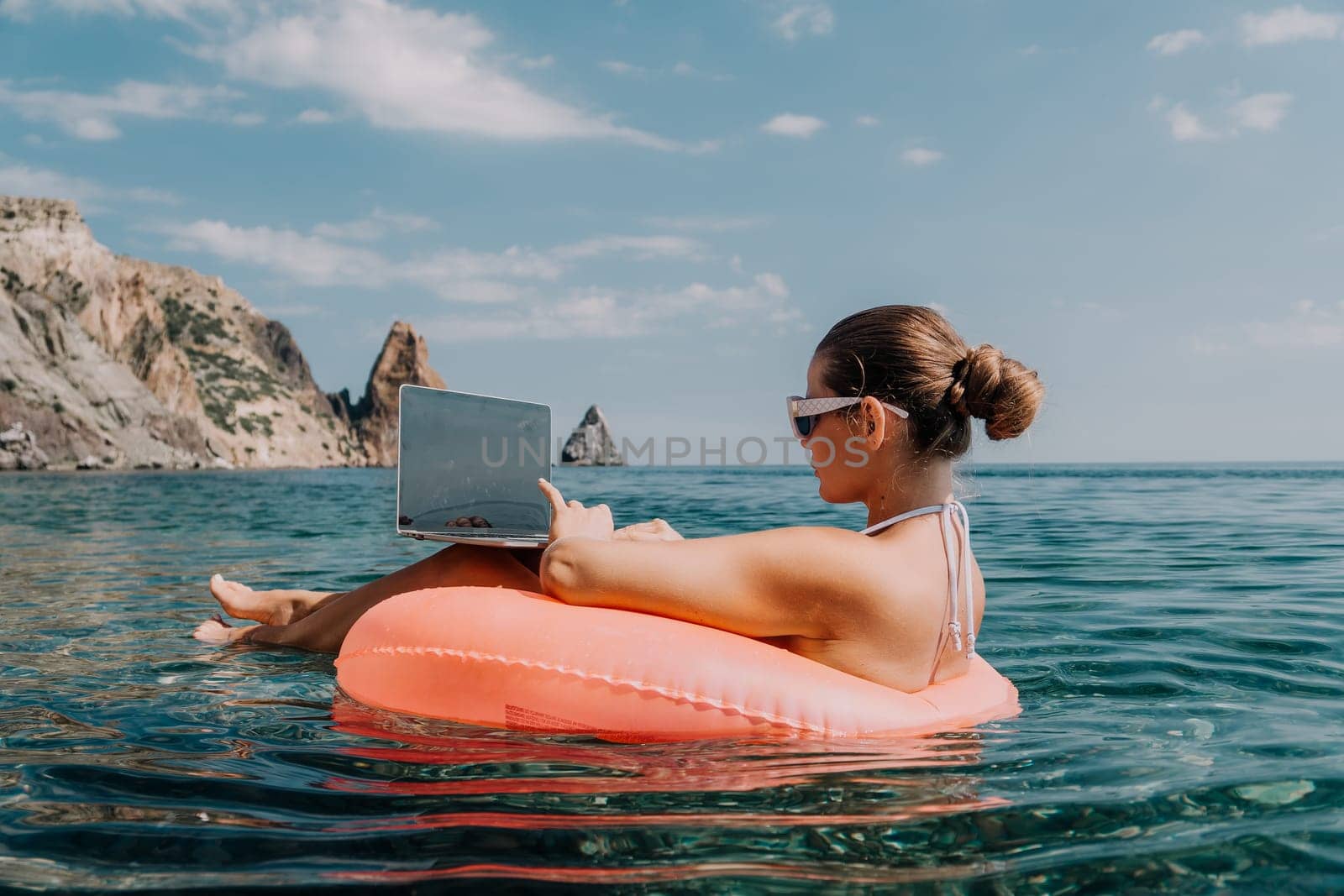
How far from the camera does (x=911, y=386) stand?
286cm

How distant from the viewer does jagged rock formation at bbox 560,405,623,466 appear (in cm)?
9694

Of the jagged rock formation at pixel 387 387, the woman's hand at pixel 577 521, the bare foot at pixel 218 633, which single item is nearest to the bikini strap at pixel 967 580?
the woman's hand at pixel 577 521

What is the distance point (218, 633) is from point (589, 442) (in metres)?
91.3

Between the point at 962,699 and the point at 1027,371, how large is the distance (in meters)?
1.12

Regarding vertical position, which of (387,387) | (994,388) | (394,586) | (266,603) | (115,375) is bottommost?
(266,603)

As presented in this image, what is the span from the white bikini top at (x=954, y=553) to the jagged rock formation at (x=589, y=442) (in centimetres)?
9324

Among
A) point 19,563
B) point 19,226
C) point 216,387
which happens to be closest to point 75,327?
point 19,226

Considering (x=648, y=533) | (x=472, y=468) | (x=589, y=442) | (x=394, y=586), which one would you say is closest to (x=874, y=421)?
(x=648, y=533)

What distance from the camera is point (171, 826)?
2.19 m

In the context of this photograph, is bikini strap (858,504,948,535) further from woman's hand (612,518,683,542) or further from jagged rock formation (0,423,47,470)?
jagged rock formation (0,423,47,470)

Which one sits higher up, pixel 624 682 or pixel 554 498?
pixel 554 498

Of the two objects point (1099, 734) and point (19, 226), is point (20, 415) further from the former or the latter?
point (1099, 734)

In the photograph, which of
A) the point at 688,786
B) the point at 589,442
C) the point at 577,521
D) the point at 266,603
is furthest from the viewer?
the point at 589,442

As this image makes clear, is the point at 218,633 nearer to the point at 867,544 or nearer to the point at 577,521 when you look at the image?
the point at 577,521
